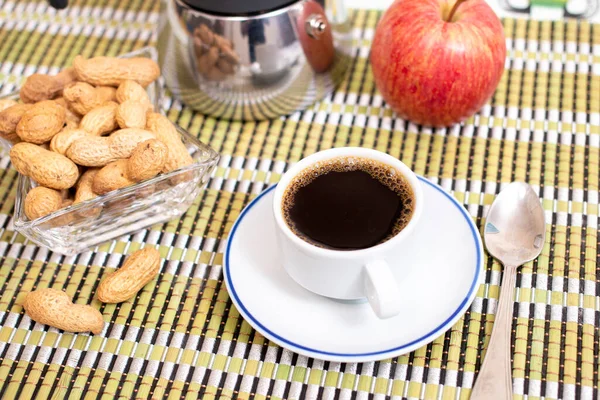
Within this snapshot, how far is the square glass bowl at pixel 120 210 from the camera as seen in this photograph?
26.9 inches

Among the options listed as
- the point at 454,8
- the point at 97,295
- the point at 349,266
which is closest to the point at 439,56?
the point at 454,8

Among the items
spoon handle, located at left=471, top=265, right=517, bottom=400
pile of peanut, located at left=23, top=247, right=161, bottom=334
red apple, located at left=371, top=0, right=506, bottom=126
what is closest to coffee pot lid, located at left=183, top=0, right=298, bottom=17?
red apple, located at left=371, top=0, right=506, bottom=126

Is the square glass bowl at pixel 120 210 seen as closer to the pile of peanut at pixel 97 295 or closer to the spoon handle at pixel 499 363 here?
the pile of peanut at pixel 97 295

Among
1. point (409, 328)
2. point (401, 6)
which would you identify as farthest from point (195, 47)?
point (409, 328)

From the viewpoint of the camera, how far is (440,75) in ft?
2.58

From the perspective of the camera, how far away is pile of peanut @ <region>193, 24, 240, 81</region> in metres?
0.79

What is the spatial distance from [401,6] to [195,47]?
0.24 meters

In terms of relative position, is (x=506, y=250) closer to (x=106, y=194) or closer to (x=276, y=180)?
(x=276, y=180)

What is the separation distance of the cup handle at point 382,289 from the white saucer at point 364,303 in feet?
0.12

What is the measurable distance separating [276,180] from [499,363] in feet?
1.06

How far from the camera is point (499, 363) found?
2.00 feet

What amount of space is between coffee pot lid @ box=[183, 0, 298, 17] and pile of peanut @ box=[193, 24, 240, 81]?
0.08ft

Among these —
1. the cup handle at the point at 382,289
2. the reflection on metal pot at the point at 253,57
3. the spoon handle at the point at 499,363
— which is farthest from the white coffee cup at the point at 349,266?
the reflection on metal pot at the point at 253,57

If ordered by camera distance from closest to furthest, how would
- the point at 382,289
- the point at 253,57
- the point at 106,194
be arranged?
the point at 382,289 → the point at 106,194 → the point at 253,57
